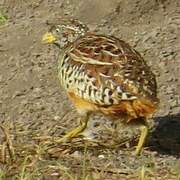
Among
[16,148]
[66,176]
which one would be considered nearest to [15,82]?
[16,148]

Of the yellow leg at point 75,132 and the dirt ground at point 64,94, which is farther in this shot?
the yellow leg at point 75,132

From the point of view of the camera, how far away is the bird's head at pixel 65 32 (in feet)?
23.7

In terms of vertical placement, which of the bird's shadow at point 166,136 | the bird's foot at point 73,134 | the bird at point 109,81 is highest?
the bird at point 109,81

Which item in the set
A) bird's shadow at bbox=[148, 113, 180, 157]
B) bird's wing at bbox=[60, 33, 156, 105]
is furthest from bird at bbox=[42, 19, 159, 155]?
bird's shadow at bbox=[148, 113, 180, 157]

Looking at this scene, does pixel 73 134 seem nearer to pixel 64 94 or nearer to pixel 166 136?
pixel 166 136

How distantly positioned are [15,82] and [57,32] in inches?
34.6

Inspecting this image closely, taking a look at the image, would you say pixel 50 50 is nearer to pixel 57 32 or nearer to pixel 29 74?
pixel 29 74

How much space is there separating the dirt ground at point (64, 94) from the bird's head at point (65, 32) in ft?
1.84

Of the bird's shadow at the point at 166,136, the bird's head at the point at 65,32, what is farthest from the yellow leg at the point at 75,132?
the bird's head at the point at 65,32

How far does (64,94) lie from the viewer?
7812mm

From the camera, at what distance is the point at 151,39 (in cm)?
Result: 841

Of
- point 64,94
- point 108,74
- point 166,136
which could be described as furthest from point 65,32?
point 166,136

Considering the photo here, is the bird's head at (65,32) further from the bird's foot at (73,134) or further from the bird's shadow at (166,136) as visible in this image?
the bird's shadow at (166,136)

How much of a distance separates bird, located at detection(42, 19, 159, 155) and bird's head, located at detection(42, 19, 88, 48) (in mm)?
268
